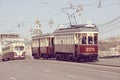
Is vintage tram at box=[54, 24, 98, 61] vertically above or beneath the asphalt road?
above

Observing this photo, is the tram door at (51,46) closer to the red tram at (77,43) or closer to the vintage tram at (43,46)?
the vintage tram at (43,46)

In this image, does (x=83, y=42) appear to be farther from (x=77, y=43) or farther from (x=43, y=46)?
(x=43, y=46)

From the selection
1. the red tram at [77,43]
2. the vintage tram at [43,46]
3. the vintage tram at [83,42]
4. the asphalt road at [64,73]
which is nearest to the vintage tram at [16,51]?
the vintage tram at [43,46]

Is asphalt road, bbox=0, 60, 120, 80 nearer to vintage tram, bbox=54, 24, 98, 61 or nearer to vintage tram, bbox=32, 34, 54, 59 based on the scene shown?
vintage tram, bbox=54, 24, 98, 61

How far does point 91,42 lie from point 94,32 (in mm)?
1149

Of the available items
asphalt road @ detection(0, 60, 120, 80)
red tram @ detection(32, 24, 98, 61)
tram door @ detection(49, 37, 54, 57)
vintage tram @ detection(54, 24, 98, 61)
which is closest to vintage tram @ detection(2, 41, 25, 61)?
tram door @ detection(49, 37, 54, 57)

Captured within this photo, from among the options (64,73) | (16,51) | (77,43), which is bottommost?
(64,73)

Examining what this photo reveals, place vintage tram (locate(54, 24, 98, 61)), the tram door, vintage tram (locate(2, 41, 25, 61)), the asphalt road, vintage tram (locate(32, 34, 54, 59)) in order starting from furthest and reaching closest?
vintage tram (locate(2, 41, 25, 61))
vintage tram (locate(32, 34, 54, 59))
the tram door
vintage tram (locate(54, 24, 98, 61))
the asphalt road

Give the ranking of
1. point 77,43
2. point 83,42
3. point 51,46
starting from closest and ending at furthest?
point 83,42 → point 77,43 → point 51,46

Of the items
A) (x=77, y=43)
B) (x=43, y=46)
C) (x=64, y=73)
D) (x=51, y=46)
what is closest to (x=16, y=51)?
(x=43, y=46)

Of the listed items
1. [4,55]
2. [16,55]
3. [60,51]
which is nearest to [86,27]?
[60,51]

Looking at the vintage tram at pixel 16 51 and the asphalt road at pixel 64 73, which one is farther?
the vintage tram at pixel 16 51

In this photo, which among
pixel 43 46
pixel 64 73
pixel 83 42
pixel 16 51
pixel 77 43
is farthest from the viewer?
pixel 16 51

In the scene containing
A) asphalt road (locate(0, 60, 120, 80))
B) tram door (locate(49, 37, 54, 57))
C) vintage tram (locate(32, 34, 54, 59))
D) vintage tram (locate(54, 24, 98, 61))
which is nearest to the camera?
asphalt road (locate(0, 60, 120, 80))
